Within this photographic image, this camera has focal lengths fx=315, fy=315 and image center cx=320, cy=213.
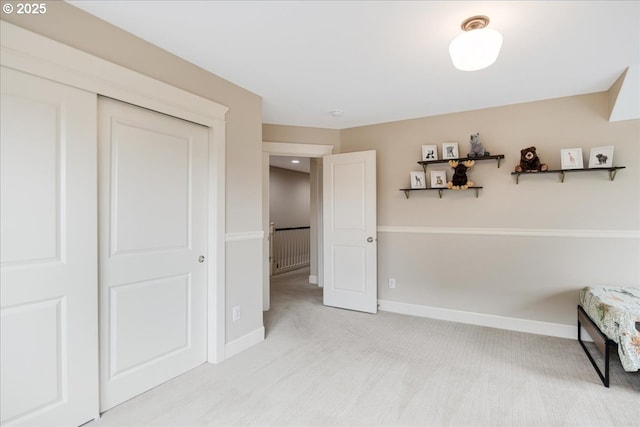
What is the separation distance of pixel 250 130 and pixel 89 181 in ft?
4.57

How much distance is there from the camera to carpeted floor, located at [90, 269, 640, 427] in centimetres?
183

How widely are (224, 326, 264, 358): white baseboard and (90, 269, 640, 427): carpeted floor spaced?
2.6 inches

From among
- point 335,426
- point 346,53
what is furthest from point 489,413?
point 346,53

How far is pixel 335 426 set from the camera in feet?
5.77

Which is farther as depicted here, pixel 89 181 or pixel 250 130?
pixel 250 130

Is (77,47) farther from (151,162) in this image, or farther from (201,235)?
(201,235)

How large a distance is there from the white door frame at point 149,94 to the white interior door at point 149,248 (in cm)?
6

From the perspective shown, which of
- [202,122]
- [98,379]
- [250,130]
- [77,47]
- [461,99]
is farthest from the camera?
[461,99]

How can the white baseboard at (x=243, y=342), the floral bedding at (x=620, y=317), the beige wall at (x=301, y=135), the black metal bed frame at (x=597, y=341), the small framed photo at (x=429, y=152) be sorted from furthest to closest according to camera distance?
the beige wall at (x=301, y=135) → the small framed photo at (x=429, y=152) → the white baseboard at (x=243, y=342) → the black metal bed frame at (x=597, y=341) → the floral bedding at (x=620, y=317)

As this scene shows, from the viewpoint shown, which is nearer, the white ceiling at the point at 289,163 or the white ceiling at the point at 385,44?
the white ceiling at the point at 385,44

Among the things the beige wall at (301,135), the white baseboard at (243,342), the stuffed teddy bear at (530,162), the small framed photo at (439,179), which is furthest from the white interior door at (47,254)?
the stuffed teddy bear at (530,162)

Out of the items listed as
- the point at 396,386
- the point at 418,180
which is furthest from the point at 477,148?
the point at 396,386

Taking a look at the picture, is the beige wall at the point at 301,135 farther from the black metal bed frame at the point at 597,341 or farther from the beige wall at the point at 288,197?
the beige wall at the point at 288,197

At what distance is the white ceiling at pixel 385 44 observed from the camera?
1.72m
